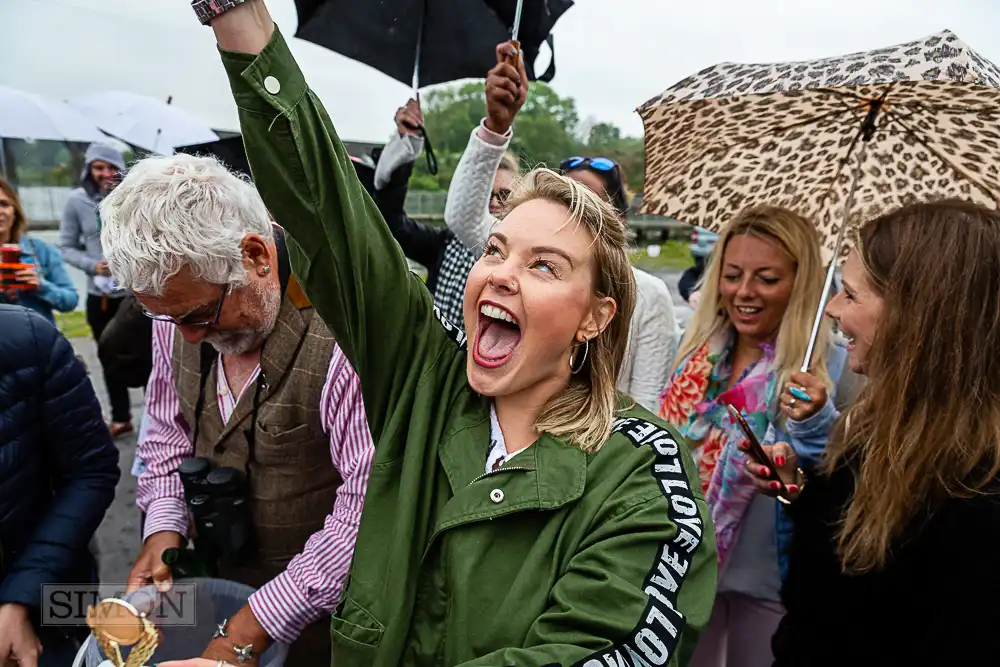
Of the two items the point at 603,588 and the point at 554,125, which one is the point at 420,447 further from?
the point at 554,125

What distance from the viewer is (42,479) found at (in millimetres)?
1827

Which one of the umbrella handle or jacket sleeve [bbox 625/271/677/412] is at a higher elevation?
the umbrella handle

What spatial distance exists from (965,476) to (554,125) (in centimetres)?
3901

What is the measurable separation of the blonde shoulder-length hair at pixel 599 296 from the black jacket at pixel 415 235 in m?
1.82

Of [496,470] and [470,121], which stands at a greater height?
[470,121]

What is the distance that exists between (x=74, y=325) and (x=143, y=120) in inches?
170

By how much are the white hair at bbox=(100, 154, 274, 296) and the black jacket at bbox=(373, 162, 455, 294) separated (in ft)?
4.96

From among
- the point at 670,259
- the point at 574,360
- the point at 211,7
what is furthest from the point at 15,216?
the point at 670,259

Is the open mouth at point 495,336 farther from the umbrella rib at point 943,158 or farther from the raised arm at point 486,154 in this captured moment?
the umbrella rib at point 943,158

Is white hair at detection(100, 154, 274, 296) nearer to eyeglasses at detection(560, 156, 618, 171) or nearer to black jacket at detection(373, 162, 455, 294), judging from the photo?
black jacket at detection(373, 162, 455, 294)

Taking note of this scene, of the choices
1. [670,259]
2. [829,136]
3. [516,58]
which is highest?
[670,259]

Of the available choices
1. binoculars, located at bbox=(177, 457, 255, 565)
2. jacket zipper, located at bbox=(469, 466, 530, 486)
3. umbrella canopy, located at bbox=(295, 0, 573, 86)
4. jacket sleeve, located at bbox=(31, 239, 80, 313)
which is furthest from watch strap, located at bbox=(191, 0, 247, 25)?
jacket sleeve, located at bbox=(31, 239, 80, 313)

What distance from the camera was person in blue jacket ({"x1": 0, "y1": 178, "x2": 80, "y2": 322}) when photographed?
3.30 metres

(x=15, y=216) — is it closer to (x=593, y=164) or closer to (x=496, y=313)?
(x=593, y=164)
